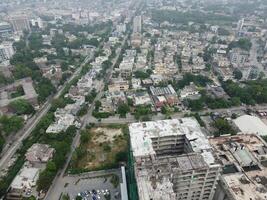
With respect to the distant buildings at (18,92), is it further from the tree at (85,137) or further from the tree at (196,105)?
the tree at (196,105)

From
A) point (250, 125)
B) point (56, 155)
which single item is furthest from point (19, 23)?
point (250, 125)

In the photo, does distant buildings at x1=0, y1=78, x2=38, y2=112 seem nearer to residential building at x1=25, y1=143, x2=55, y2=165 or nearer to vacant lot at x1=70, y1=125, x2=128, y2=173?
residential building at x1=25, y1=143, x2=55, y2=165

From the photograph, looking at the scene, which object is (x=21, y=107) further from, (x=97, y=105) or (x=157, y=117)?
(x=157, y=117)

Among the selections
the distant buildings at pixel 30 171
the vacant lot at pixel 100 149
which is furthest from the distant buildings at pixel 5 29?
the distant buildings at pixel 30 171

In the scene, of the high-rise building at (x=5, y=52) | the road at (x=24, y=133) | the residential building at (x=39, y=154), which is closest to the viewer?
the residential building at (x=39, y=154)

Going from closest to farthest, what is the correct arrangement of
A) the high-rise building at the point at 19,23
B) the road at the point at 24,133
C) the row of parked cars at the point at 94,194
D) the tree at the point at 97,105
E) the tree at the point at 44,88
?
the row of parked cars at the point at 94,194 → the road at the point at 24,133 → the tree at the point at 97,105 → the tree at the point at 44,88 → the high-rise building at the point at 19,23

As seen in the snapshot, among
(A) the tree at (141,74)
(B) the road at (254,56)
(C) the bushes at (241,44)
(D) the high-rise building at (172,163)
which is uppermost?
(D) the high-rise building at (172,163)

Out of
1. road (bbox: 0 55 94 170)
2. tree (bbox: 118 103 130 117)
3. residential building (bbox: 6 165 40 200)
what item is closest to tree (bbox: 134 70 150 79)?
tree (bbox: 118 103 130 117)
